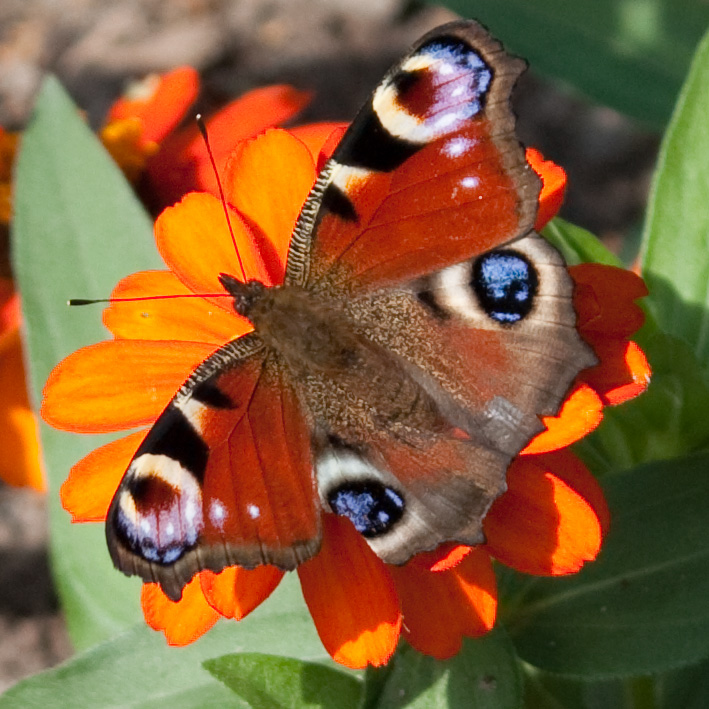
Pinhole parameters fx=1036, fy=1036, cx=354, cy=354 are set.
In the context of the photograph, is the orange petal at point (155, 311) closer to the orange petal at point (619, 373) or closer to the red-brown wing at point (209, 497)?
the red-brown wing at point (209, 497)

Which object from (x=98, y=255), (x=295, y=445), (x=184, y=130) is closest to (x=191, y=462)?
(x=295, y=445)

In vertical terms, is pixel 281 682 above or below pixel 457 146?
below

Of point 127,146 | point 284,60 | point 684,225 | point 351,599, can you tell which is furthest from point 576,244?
point 284,60

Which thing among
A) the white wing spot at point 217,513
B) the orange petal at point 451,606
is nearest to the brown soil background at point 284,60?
the orange petal at point 451,606

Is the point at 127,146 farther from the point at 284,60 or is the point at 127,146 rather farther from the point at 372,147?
the point at 284,60

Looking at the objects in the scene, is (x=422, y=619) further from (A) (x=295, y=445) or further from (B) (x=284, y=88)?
(B) (x=284, y=88)

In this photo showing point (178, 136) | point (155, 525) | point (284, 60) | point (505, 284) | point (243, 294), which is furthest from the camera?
point (284, 60)

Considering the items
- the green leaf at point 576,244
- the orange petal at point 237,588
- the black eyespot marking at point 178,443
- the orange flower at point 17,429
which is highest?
the black eyespot marking at point 178,443
